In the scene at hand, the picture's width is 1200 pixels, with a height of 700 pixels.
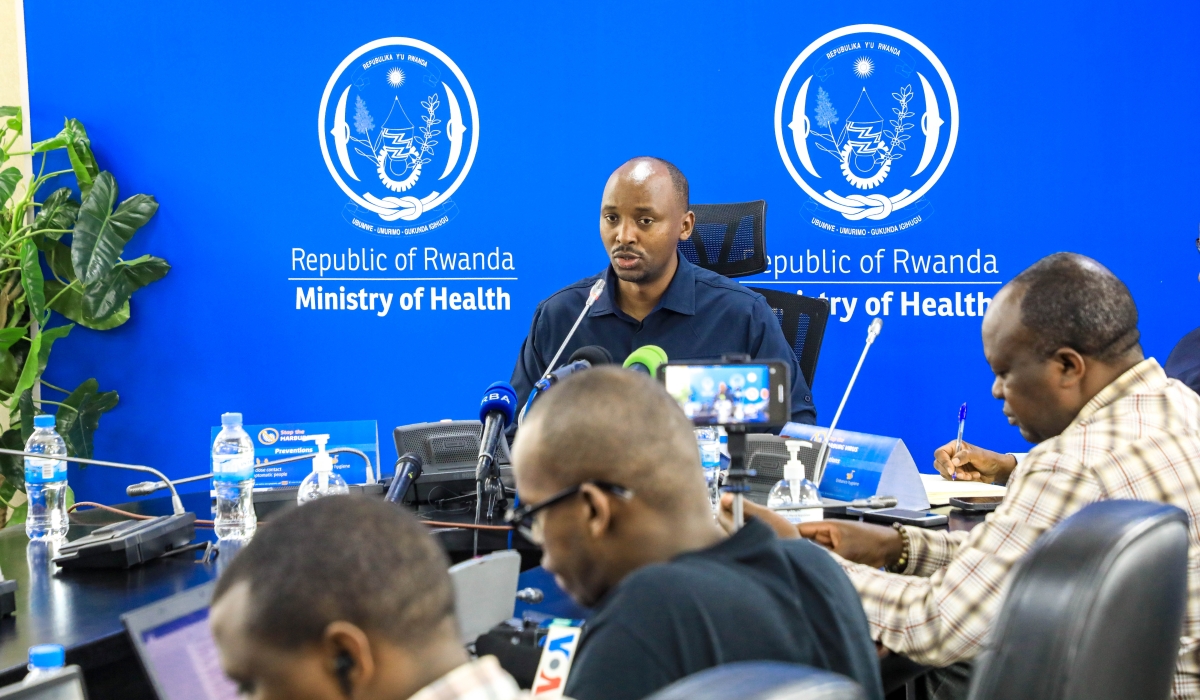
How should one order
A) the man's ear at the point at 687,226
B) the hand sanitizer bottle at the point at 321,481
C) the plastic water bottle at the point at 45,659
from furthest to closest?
the man's ear at the point at 687,226 < the hand sanitizer bottle at the point at 321,481 < the plastic water bottle at the point at 45,659

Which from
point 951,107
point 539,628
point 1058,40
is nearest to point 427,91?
point 951,107

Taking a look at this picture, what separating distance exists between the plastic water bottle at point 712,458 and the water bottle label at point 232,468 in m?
0.93

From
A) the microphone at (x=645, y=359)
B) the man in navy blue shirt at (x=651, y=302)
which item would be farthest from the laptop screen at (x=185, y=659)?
the man in navy blue shirt at (x=651, y=302)

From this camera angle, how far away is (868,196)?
4328mm

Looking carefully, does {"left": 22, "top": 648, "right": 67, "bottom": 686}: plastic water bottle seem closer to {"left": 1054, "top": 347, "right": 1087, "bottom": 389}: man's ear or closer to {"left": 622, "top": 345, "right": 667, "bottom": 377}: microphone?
{"left": 622, "top": 345, "right": 667, "bottom": 377}: microphone

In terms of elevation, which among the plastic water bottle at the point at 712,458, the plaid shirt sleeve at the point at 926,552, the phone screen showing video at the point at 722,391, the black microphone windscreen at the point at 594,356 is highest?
the black microphone windscreen at the point at 594,356

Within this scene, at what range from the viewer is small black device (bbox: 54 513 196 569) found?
6.33ft

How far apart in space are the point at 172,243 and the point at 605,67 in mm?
1931

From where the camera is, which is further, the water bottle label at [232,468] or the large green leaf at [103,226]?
the large green leaf at [103,226]

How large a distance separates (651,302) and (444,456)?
3.31ft

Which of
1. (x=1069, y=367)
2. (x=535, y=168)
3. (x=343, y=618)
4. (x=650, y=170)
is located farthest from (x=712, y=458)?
(x=535, y=168)

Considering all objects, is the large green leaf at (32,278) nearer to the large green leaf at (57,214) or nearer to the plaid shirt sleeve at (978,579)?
the large green leaf at (57,214)

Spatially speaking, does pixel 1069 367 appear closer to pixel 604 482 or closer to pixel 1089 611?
pixel 1089 611

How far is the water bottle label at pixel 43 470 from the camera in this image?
2287 millimetres
